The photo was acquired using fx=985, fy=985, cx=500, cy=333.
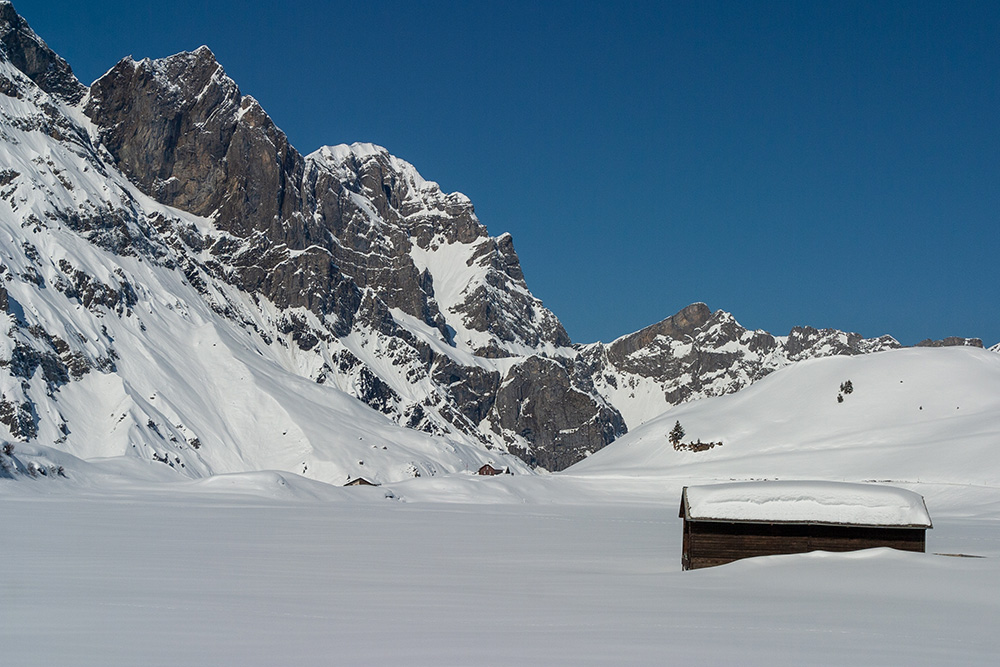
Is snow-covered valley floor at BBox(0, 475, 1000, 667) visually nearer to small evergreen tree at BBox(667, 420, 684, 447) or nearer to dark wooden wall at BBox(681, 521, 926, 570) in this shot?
dark wooden wall at BBox(681, 521, 926, 570)

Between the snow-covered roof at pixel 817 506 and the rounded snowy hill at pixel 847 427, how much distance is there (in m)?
58.9

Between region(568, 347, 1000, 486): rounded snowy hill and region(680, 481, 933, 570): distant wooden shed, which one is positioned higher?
region(568, 347, 1000, 486): rounded snowy hill

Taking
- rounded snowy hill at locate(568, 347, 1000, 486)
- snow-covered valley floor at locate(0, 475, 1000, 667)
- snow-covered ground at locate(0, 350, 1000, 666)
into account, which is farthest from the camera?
rounded snowy hill at locate(568, 347, 1000, 486)

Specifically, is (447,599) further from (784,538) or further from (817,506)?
(817,506)

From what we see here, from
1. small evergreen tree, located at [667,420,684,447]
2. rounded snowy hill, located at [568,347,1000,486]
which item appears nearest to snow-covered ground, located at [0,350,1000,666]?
rounded snowy hill, located at [568,347,1000,486]

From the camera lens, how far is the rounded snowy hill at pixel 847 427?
95250 mm

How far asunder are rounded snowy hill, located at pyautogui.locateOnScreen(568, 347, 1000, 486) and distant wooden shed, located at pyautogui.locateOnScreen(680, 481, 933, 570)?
2317 inches

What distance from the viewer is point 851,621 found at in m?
18.6

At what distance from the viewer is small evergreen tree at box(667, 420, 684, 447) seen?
12181 centimetres

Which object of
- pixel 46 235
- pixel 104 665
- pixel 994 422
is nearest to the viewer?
pixel 104 665

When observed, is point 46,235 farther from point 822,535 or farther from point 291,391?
point 822,535

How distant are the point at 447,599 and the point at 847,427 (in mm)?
102327

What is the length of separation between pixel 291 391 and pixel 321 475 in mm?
29551

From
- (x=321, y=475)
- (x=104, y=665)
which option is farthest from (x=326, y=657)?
(x=321, y=475)
